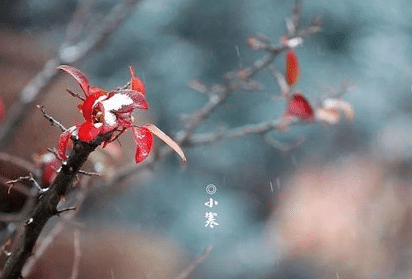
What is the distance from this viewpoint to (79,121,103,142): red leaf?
2.86 ft

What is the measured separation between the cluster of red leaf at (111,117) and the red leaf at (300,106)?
4.78 ft

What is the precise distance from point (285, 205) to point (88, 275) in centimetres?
294

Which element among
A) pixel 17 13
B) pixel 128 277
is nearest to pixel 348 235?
pixel 128 277

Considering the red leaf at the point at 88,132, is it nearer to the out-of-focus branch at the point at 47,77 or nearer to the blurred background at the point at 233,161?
the out-of-focus branch at the point at 47,77

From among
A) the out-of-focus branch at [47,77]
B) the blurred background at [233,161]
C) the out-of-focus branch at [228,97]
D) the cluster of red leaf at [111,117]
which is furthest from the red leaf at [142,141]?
the blurred background at [233,161]

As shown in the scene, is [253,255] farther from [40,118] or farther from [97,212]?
[40,118]

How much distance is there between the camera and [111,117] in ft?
2.89

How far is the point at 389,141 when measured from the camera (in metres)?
7.15

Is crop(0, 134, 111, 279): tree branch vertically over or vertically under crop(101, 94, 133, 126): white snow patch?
under

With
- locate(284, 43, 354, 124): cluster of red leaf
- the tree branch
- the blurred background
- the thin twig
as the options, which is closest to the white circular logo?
the blurred background

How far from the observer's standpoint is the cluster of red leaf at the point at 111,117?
2.88ft

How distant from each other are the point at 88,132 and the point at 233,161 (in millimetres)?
6632

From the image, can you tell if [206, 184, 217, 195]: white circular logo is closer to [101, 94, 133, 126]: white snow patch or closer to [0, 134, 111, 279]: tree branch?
[0, 134, 111, 279]: tree branch

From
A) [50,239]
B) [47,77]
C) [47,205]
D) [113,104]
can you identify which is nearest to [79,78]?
[113,104]
